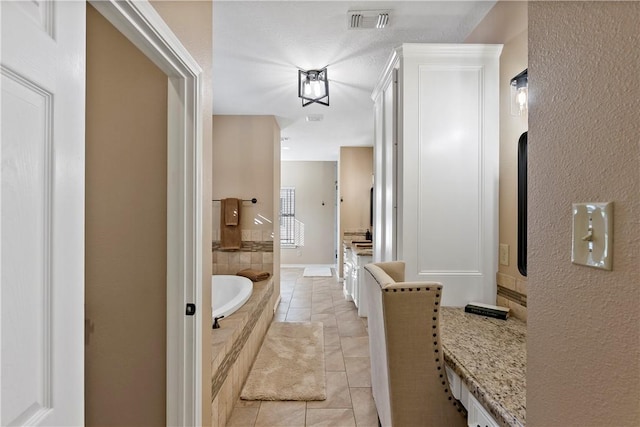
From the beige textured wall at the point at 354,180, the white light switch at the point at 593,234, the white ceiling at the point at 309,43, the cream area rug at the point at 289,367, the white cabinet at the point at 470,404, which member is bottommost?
Answer: the cream area rug at the point at 289,367

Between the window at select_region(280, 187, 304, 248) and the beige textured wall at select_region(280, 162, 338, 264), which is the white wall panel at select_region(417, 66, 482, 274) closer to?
the beige textured wall at select_region(280, 162, 338, 264)

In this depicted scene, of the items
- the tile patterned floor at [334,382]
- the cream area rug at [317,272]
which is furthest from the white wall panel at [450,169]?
the cream area rug at [317,272]

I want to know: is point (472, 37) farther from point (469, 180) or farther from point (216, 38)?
point (216, 38)

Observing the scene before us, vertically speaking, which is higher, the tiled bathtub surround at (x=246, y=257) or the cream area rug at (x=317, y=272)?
the tiled bathtub surround at (x=246, y=257)

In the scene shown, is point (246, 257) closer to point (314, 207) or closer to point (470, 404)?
point (470, 404)

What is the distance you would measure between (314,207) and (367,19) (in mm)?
5973

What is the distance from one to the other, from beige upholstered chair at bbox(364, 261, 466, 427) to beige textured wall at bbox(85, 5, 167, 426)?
100 cm

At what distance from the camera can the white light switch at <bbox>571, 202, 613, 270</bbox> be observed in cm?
50

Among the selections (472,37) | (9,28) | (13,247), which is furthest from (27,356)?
(472,37)

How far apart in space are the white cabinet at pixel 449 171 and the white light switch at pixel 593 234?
1.45 metres

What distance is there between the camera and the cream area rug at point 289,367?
7.88 feet

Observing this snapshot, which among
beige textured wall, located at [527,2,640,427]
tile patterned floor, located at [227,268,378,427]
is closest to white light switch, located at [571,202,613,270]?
beige textured wall, located at [527,2,640,427]

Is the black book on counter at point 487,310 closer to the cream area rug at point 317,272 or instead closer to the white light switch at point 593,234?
the white light switch at point 593,234

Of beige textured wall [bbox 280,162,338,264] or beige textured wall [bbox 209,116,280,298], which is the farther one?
beige textured wall [bbox 280,162,338,264]
